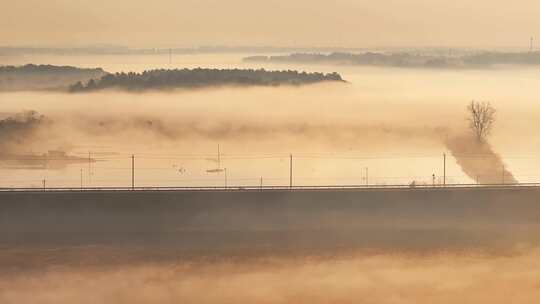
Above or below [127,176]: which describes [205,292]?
below

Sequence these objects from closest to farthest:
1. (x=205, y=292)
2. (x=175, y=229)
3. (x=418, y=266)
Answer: (x=205, y=292), (x=418, y=266), (x=175, y=229)

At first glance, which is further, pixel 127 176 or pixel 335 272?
pixel 127 176

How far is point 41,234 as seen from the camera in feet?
57.2

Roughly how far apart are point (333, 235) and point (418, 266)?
1747 mm

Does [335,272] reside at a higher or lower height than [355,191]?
lower

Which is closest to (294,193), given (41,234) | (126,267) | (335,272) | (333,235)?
(333,235)

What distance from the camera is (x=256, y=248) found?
17172mm

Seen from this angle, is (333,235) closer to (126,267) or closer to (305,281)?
(305,281)

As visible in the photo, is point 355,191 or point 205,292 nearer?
point 205,292

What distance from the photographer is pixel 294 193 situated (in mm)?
17750

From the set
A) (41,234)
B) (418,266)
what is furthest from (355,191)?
(41,234)

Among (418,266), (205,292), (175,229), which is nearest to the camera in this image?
(205,292)

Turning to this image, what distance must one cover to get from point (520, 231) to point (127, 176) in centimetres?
715

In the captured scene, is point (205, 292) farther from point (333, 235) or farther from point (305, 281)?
point (333, 235)
